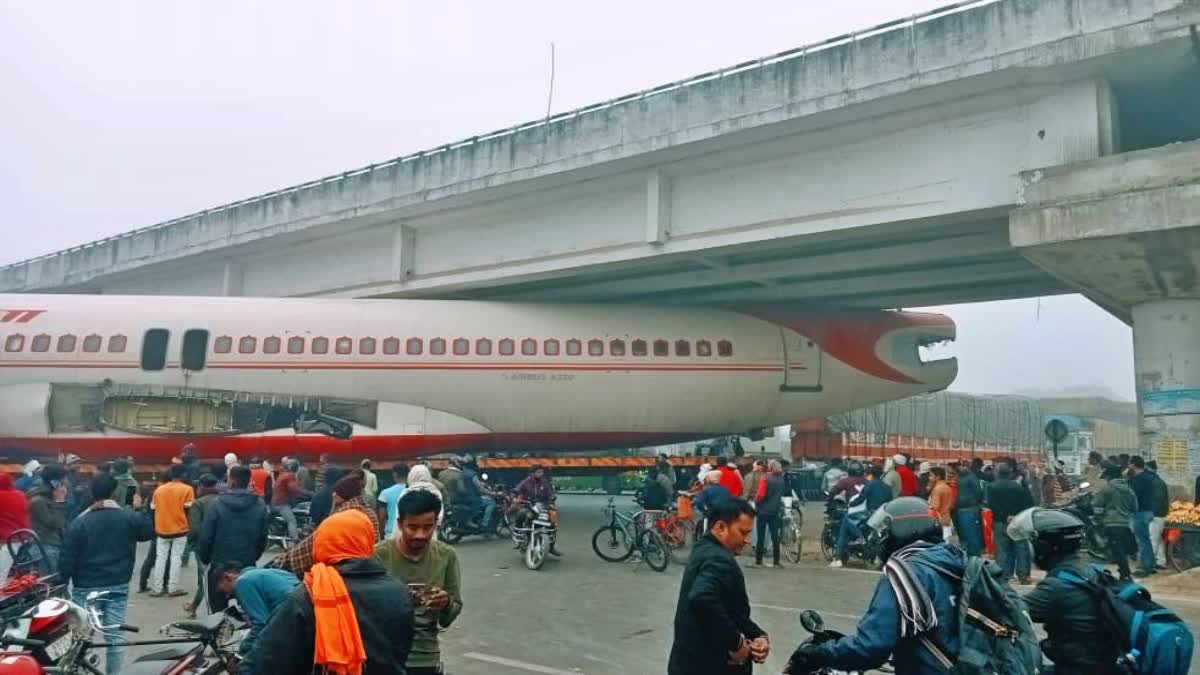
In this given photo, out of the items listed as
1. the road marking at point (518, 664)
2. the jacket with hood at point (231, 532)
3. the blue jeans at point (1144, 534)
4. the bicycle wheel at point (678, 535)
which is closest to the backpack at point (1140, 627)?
the road marking at point (518, 664)

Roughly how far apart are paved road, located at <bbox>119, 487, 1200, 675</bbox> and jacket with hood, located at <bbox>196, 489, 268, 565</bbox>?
74.1 inches

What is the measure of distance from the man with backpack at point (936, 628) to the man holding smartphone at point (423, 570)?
1.58 metres

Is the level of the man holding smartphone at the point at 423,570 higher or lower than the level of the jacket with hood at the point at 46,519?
higher

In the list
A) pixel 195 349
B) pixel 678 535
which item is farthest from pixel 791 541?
pixel 195 349

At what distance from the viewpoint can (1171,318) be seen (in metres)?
13.9

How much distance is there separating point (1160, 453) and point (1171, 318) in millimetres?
2229

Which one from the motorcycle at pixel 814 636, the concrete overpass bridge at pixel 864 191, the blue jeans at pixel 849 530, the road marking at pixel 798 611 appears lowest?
the road marking at pixel 798 611

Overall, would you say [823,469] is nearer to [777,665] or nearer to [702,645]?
[777,665]

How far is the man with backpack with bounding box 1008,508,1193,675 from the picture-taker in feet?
10.3

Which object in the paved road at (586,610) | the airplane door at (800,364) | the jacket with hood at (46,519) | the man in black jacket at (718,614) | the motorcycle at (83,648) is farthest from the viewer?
the airplane door at (800,364)

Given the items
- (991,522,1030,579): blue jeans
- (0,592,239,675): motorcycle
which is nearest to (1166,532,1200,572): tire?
A: (991,522,1030,579): blue jeans

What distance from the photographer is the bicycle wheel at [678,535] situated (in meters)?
13.4

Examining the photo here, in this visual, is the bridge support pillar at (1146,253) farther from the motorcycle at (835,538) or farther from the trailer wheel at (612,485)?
the trailer wheel at (612,485)

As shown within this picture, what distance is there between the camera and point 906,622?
323cm
